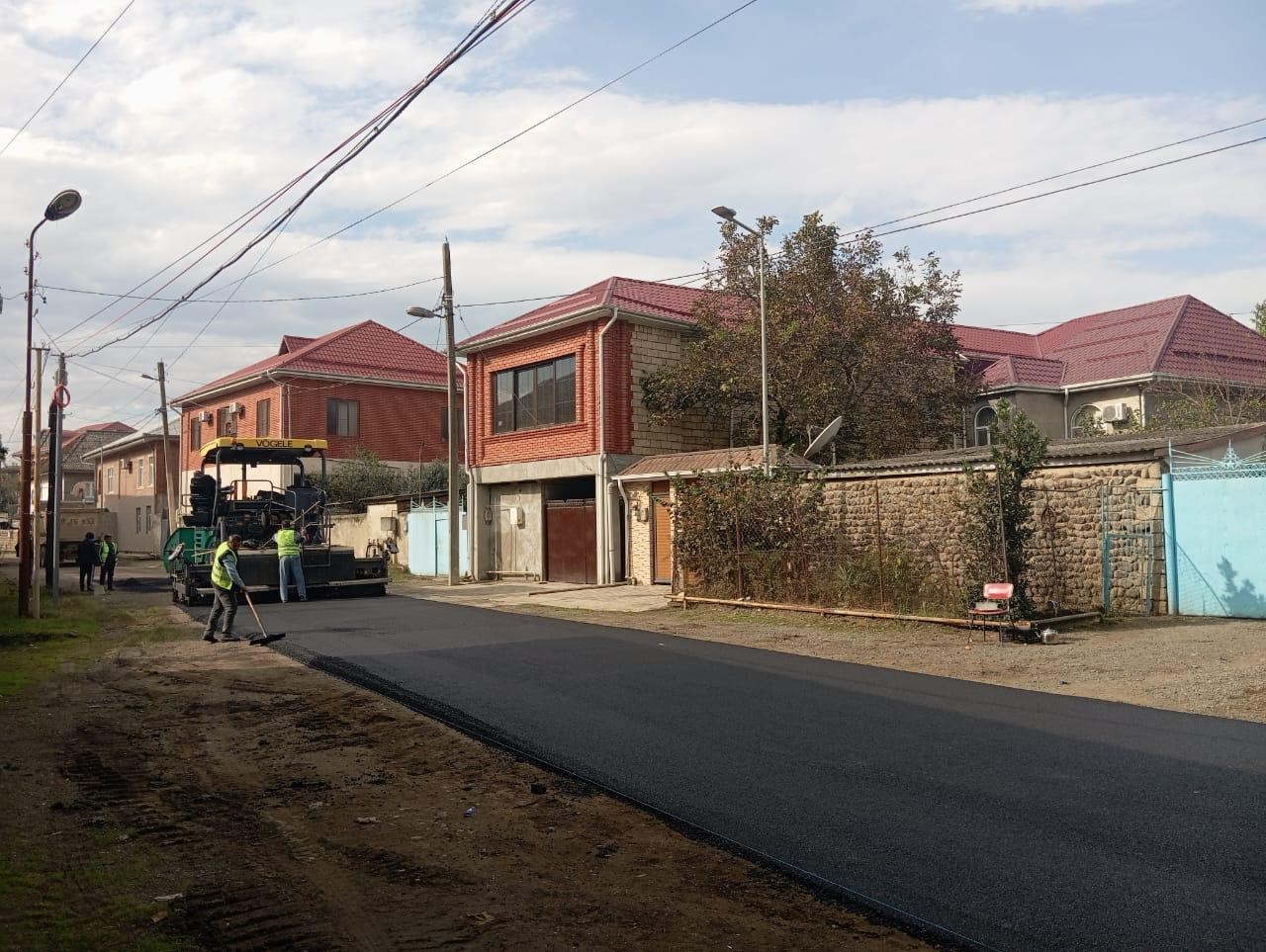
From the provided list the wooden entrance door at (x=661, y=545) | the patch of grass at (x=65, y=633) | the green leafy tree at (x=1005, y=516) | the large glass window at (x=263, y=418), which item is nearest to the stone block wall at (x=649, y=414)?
the wooden entrance door at (x=661, y=545)

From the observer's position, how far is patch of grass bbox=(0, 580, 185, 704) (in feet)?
43.1

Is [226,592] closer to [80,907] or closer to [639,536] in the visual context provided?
[80,907]

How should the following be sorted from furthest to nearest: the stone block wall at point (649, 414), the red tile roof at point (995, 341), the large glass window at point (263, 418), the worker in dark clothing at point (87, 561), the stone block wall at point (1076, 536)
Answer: the large glass window at point (263, 418)
the red tile roof at point (995, 341)
the worker in dark clothing at point (87, 561)
the stone block wall at point (649, 414)
the stone block wall at point (1076, 536)

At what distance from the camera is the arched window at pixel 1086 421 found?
97.8 ft

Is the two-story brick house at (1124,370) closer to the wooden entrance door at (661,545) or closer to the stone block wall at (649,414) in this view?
the stone block wall at (649,414)

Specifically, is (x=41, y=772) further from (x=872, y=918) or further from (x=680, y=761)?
(x=872, y=918)

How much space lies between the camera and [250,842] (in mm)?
5891

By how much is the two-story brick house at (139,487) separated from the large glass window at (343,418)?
14.4 m

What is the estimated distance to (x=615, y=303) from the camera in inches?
1078

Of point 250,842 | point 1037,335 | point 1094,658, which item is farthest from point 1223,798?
point 1037,335

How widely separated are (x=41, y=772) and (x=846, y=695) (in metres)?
6.61

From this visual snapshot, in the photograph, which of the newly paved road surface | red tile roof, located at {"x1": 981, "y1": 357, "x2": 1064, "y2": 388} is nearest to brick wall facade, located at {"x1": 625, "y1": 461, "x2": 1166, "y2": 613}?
the newly paved road surface

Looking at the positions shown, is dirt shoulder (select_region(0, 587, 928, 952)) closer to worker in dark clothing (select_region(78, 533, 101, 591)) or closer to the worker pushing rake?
the worker pushing rake

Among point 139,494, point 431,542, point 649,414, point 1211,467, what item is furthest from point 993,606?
point 139,494
